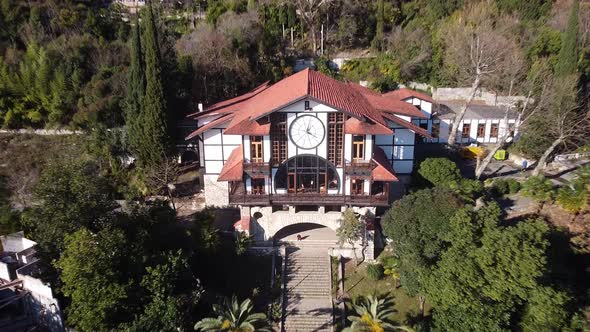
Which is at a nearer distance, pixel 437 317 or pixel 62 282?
pixel 437 317

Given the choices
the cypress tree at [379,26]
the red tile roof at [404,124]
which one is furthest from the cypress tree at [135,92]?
the cypress tree at [379,26]

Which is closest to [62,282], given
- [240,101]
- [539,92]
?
[240,101]

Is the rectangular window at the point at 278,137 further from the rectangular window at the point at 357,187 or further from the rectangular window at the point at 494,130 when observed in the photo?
the rectangular window at the point at 494,130

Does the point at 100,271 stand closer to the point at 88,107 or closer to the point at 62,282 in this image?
the point at 62,282

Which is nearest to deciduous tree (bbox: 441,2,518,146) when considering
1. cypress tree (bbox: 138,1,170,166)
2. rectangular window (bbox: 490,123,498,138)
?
rectangular window (bbox: 490,123,498,138)

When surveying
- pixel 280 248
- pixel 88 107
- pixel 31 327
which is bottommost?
pixel 31 327
